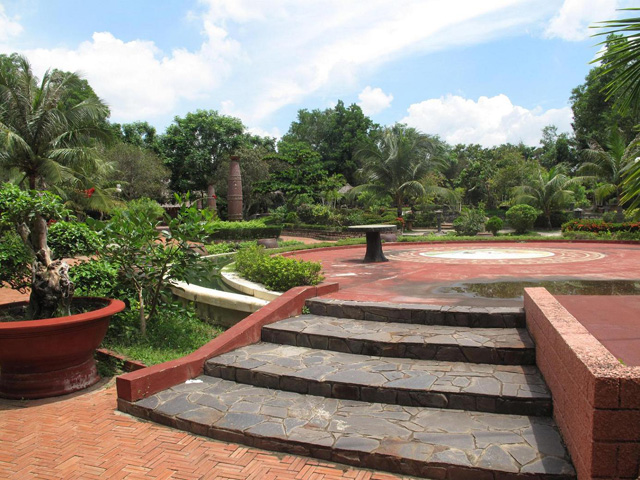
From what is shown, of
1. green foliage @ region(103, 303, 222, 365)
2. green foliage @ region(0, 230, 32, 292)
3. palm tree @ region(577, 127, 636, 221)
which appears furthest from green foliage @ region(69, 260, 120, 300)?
palm tree @ region(577, 127, 636, 221)

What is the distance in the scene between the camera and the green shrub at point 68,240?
5945 millimetres

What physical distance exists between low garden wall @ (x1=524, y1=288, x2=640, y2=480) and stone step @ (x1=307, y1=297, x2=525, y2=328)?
5.11 ft

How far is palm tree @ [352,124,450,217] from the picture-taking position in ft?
87.0

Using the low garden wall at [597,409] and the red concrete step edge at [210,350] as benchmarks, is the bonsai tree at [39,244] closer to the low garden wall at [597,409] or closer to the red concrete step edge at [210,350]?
the red concrete step edge at [210,350]

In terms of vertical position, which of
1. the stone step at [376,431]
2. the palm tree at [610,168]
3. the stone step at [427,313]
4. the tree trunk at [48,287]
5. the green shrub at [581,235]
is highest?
the palm tree at [610,168]

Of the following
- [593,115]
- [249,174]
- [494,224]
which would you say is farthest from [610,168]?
[249,174]

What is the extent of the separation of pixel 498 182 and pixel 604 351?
36.3 meters

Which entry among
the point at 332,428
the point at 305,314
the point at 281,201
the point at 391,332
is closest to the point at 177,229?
the point at 305,314

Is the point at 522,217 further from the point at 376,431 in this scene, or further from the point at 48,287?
the point at 48,287

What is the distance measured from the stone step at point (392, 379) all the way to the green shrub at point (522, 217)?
2077 cm

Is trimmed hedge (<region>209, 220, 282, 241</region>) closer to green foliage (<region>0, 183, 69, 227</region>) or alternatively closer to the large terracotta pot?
green foliage (<region>0, 183, 69, 227</region>)

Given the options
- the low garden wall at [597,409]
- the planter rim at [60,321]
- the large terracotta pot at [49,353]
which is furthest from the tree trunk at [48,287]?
the low garden wall at [597,409]

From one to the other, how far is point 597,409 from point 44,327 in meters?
4.29

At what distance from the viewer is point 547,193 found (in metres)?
26.4
